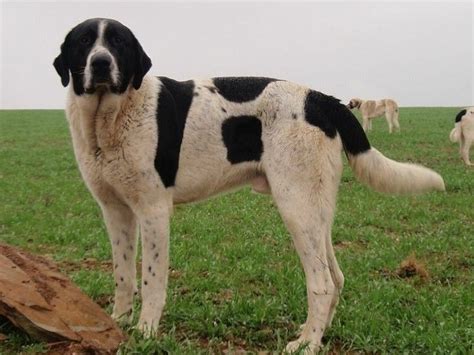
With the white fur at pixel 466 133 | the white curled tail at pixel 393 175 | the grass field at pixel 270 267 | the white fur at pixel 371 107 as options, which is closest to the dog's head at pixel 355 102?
the white fur at pixel 371 107

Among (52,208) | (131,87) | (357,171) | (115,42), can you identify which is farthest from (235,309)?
(52,208)

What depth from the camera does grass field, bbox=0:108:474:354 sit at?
4008 millimetres

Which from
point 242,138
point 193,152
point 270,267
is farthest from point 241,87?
point 270,267

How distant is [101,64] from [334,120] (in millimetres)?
1751

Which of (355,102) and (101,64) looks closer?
(101,64)

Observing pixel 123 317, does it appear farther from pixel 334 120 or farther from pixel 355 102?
pixel 355 102

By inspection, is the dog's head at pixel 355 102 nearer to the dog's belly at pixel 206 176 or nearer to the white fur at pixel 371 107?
the white fur at pixel 371 107

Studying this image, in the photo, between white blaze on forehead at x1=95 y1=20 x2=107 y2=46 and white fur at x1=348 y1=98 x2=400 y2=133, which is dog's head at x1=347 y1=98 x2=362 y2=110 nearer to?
white fur at x1=348 y1=98 x2=400 y2=133

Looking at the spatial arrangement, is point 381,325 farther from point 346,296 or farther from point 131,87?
Answer: point 131,87

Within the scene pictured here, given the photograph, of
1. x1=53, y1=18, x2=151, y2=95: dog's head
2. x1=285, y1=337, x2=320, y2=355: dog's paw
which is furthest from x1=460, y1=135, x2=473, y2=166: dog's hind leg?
x1=53, y1=18, x2=151, y2=95: dog's head

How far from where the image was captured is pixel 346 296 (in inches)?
196

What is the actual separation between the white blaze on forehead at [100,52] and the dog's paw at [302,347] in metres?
2.13

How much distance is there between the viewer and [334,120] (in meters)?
4.15

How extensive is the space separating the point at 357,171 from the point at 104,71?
2.06 meters
